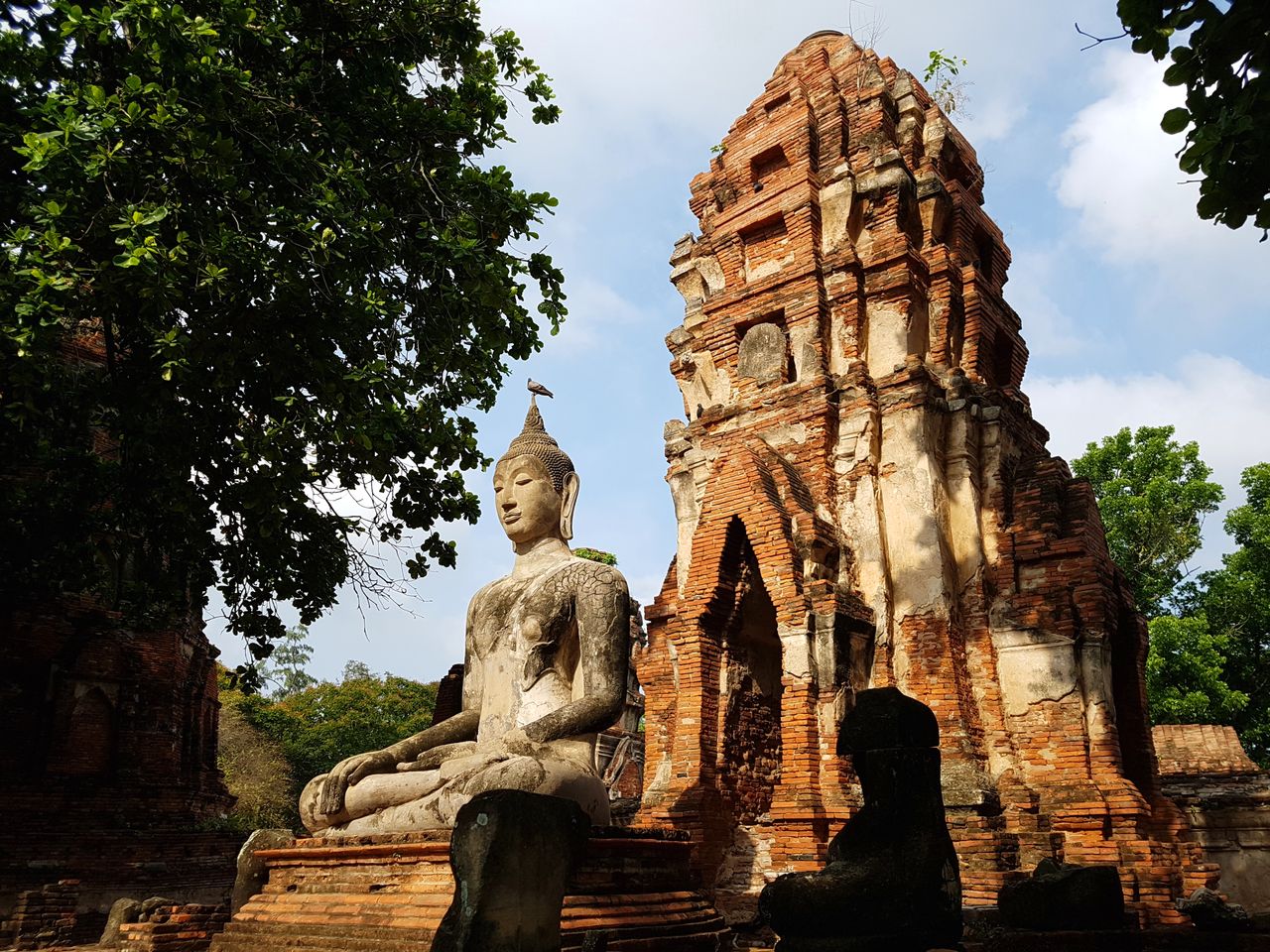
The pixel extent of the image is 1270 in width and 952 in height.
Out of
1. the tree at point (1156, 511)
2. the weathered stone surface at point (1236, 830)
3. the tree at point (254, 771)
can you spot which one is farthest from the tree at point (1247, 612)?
the tree at point (254, 771)

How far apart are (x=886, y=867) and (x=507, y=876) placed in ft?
5.30

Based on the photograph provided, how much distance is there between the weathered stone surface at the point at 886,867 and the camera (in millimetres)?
3973

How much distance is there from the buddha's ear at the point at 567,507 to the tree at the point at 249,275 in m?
1.53

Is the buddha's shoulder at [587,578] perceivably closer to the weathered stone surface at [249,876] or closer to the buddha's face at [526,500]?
the buddha's face at [526,500]

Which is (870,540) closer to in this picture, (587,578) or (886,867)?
(587,578)

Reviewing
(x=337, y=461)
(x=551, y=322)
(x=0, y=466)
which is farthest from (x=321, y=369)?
(x=0, y=466)

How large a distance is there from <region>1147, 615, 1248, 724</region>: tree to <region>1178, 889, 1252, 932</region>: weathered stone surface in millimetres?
11915

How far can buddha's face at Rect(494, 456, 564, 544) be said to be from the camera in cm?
642

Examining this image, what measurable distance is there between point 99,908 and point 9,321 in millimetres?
10126

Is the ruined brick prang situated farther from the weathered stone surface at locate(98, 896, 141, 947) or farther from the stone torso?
the stone torso

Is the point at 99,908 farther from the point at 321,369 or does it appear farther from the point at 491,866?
the point at 491,866

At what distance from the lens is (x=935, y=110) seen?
14.3 metres

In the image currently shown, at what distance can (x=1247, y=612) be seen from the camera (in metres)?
21.5

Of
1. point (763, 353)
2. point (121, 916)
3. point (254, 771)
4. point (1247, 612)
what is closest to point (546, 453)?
point (121, 916)
